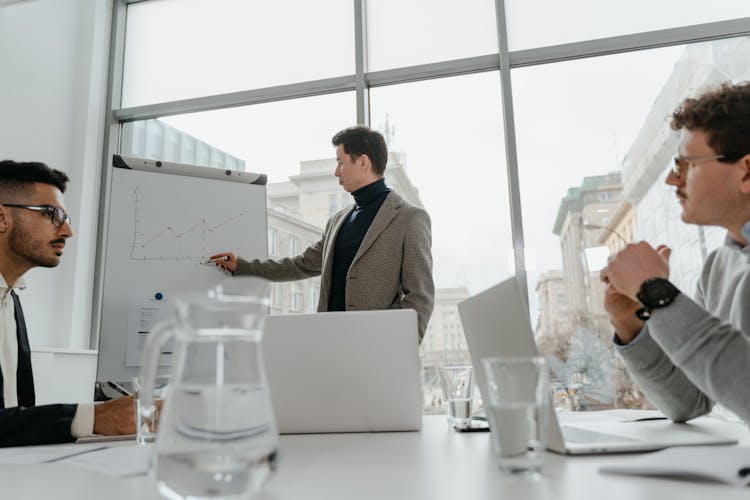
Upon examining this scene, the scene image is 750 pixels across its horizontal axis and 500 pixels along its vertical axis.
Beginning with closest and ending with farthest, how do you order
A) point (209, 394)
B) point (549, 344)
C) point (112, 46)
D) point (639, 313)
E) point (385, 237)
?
point (209, 394)
point (639, 313)
point (385, 237)
point (549, 344)
point (112, 46)

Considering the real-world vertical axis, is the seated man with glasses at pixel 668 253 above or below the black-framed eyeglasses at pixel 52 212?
below

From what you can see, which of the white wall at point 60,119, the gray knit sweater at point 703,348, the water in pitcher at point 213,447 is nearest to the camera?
the water in pitcher at point 213,447

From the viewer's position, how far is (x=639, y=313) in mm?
1139

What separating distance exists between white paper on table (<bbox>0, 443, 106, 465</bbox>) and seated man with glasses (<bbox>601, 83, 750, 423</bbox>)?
3.14 feet

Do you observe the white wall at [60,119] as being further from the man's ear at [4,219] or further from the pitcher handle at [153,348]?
the pitcher handle at [153,348]

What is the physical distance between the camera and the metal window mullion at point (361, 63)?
11.2 ft

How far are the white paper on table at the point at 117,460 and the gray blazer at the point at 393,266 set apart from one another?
4.32 ft

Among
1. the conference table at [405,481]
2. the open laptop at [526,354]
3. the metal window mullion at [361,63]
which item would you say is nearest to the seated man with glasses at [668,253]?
the open laptop at [526,354]

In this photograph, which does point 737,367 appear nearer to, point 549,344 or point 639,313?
point 639,313

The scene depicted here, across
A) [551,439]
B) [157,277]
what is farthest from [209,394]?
[157,277]

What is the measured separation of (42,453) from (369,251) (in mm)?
1484

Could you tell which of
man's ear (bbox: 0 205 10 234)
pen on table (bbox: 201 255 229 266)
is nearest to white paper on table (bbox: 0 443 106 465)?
man's ear (bbox: 0 205 10 234)

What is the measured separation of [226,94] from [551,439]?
3.39m

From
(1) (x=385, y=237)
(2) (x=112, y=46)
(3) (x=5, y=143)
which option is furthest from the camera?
(2) (x=112, y=46)
